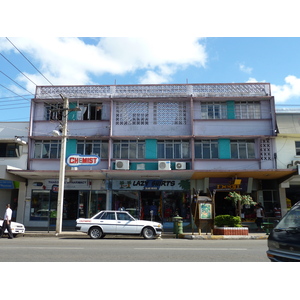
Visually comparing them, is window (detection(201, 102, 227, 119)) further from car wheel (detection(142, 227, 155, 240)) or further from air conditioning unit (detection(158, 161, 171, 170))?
car wheel (detection(142, 227, 155, 240))

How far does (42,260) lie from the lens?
8367 mm

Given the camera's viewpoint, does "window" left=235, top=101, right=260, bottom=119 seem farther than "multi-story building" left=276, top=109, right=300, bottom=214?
Yes

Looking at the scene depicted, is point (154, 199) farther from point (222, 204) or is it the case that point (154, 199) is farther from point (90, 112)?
point (90, 112)

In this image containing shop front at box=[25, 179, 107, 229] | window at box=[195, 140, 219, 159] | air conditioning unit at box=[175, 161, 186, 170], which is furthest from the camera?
shop front at box=[25, 179, 107, 229]

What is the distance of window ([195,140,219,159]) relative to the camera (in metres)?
22.9

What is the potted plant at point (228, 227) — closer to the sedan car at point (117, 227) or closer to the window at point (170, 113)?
the sedan car at point (117, 227)

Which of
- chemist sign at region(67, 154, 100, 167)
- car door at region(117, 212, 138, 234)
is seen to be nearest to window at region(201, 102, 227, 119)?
chemist sign at region(67, 154, 100, 167)

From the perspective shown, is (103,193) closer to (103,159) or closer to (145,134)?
(103,159)

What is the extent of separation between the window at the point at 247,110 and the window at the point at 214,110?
36.9 inches

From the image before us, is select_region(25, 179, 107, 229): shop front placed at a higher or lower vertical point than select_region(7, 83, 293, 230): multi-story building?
lower

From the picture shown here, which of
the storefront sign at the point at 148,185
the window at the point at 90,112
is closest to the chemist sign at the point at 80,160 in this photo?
the storefront sign at the point at 148,185

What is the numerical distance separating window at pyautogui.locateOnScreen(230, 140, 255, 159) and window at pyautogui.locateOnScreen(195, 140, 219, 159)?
1223 mm

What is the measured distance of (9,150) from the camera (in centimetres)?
2356

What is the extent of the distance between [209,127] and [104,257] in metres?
16.0
